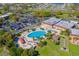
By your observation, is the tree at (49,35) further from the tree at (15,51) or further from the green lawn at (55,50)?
the tree at (15,51)

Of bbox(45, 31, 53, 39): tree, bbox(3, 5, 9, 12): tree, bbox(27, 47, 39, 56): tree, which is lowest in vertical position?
bbox(27, 47, 39, 56): tree

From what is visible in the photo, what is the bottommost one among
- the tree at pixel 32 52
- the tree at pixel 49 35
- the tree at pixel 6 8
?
the tree at pixel 32 52

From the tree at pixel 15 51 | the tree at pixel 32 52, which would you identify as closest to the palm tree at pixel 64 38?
the tree at pixel 32 52

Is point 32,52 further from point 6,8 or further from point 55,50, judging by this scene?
point 6,8

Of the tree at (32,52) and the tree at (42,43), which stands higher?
the tree at (42,43)

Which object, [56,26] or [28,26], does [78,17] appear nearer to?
[56,26]

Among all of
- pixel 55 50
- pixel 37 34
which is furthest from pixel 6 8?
pixel 55 50

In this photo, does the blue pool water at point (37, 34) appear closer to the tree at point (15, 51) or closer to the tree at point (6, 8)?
the tree at point (15, 51)

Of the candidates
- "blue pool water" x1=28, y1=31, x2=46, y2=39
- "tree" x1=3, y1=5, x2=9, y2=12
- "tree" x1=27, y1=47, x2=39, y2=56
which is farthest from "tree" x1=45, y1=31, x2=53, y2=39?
"tree" x1=3, y1=5, x2=9, y2=12

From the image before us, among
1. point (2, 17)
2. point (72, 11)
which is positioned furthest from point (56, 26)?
point (2, 17)

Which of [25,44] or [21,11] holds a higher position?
[21,11]

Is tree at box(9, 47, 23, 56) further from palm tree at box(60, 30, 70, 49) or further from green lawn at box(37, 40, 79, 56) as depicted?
palm tree at box(60, 30, 70, 49)
